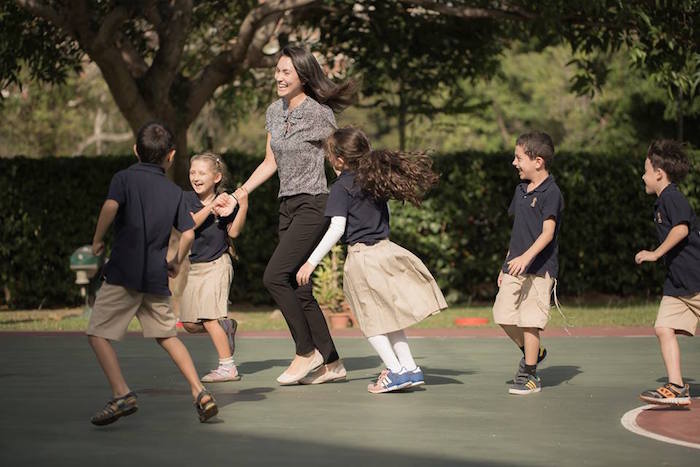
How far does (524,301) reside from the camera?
28.7 ft

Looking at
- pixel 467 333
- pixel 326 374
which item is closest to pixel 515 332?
pixel 326 374

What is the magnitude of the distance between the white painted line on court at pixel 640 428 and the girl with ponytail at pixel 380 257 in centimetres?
153

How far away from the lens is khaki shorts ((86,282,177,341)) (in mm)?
7227

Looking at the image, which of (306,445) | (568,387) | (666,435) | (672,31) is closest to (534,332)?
(568,387)

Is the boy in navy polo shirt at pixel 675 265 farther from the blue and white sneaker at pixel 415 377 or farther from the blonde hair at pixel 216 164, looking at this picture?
the blonde hair at pixel 216 164

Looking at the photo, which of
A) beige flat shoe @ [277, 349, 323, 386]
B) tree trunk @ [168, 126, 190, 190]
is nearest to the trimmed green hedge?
tree trunk @ [168, 126, 190, 190]

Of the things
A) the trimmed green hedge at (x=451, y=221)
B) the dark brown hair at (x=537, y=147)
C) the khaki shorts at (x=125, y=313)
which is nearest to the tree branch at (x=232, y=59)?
the trimmed green hedge at (x=451, y=221)

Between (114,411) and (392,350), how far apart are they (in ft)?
7.57

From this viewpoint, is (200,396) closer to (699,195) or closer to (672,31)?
(672,31)

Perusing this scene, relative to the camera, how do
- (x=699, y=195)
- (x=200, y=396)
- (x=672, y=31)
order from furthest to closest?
(x=699, y=195), (x=672, y=31), (x=200, y=396)

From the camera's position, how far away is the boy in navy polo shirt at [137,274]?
7.20 meters

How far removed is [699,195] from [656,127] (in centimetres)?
682

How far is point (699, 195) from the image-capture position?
56.7ft

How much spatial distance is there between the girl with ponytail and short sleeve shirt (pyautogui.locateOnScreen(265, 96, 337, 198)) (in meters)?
0.29
